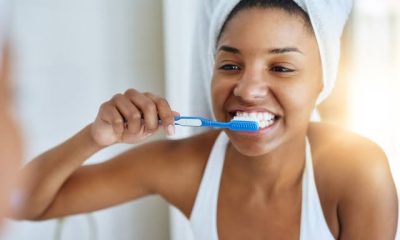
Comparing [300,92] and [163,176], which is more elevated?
[300,92]

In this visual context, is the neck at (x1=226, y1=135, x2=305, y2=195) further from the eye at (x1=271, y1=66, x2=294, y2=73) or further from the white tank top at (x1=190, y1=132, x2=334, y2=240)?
the eye at (x1=271, y1=66, x2=294, y2=73)

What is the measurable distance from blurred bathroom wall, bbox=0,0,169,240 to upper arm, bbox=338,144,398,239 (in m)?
0.28

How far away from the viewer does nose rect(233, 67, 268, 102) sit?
22.5 inches

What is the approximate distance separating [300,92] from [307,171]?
0.12 m

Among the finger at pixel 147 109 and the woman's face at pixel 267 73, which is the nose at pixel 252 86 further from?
the finger at pixel 147 109

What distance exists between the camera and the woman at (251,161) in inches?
22.4

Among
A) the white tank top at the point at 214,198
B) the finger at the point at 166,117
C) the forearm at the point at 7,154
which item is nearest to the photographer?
the forearm at the point at 7,154

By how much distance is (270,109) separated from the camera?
1.93 feet

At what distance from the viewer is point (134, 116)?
538 millimetres

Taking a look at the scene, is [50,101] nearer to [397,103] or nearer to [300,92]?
[300,92]

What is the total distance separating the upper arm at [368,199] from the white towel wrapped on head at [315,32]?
10 cm

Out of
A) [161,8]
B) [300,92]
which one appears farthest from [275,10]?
[161,8]

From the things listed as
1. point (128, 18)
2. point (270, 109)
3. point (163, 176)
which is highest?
point (128, 18)

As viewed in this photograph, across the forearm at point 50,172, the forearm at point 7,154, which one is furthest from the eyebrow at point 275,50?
the forearm at point 7,154
